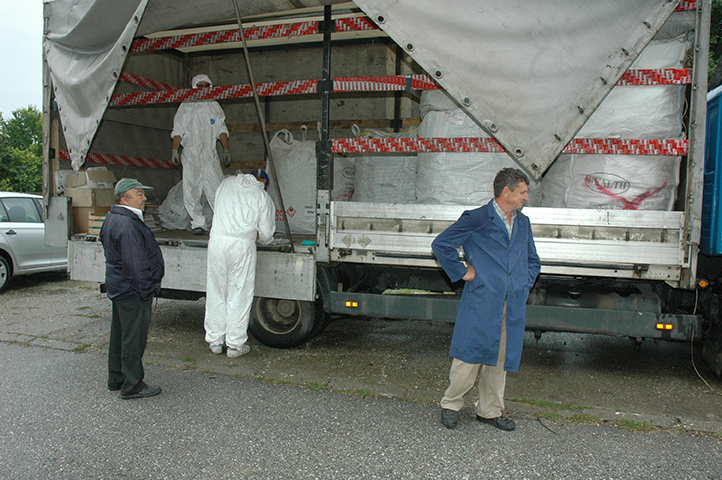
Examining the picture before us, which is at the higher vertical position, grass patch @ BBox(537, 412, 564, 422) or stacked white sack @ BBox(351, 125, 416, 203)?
stacked white sack @ BBox(351, 125, 416, 203)

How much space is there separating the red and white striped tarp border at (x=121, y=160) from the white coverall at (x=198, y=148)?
2.86 ft

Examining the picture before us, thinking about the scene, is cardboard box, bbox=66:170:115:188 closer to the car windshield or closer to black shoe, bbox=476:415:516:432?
the car windshield

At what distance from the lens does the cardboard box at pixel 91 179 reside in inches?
210

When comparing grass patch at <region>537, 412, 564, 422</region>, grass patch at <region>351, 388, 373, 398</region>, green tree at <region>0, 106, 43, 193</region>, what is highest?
green tree at <region>0, 106, 43, 193</region>

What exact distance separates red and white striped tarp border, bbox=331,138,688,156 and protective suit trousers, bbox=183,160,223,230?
7.97 feet

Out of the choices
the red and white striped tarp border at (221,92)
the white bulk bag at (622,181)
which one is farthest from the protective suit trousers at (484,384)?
the red and white striped tarp border at (221,92)

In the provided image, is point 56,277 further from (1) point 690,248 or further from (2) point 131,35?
(1) point 690,248

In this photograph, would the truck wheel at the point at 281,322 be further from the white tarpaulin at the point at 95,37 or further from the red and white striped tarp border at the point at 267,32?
the red and white striped tarp border at the point at 267,32

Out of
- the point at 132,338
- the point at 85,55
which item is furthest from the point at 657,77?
the point at 85,55

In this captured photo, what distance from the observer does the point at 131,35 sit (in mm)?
4266

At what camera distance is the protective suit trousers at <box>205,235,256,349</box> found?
466cm

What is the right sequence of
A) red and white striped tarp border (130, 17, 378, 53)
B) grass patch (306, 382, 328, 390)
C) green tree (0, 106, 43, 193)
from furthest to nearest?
green tree (0, 106, 43, 193), red and white striped tarp border (130, 17, 378, 53), grass patch (306, 382, 328, 390)

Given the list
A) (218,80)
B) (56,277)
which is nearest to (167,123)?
(218,80)

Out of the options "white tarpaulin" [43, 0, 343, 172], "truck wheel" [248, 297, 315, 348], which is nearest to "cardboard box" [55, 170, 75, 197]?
"white tarpaulin" [43, 0, 343, 172]
